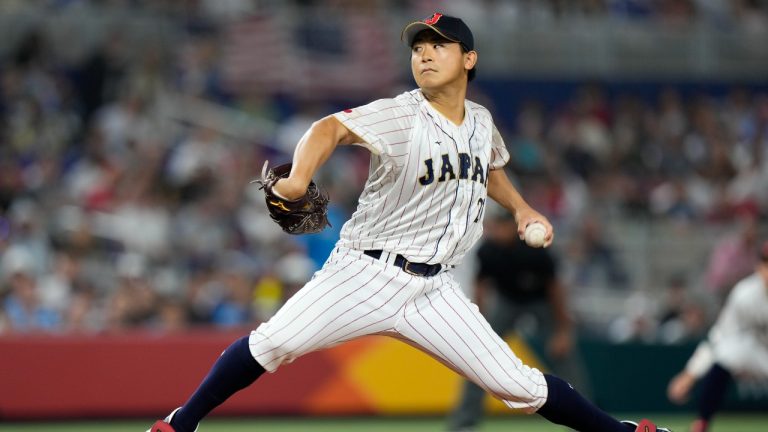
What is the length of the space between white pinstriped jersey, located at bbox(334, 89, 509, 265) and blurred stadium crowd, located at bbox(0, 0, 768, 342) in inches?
238

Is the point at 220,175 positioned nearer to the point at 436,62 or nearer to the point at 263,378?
the point at 263,378

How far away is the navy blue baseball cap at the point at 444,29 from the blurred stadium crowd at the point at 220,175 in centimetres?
630

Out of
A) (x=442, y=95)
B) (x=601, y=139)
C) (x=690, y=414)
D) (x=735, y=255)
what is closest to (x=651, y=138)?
(x=601, y=139)

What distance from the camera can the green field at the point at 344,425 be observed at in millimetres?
10117

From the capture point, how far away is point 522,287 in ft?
31.5

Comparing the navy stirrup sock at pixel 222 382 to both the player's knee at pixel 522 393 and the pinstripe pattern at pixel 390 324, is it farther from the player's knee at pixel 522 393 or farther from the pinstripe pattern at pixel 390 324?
the player's knee at pixel 522 393

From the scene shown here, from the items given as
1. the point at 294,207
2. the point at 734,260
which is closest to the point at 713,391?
the point at 294,207

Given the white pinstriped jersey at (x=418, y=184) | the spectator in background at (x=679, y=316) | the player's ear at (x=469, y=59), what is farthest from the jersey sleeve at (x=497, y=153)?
the spectator in background at (x=679, y=316)

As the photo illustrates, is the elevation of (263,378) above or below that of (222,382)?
above

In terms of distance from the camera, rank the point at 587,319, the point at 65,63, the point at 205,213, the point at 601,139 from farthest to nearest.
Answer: the point at 601,139 < the point at 65,63 < the point at 587,319 < the point at 205,213

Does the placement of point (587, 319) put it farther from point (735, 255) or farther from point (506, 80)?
point (506, 80)

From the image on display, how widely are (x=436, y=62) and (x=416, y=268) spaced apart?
0.98m

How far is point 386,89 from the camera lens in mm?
16922

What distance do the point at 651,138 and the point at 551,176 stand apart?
7.66ft
